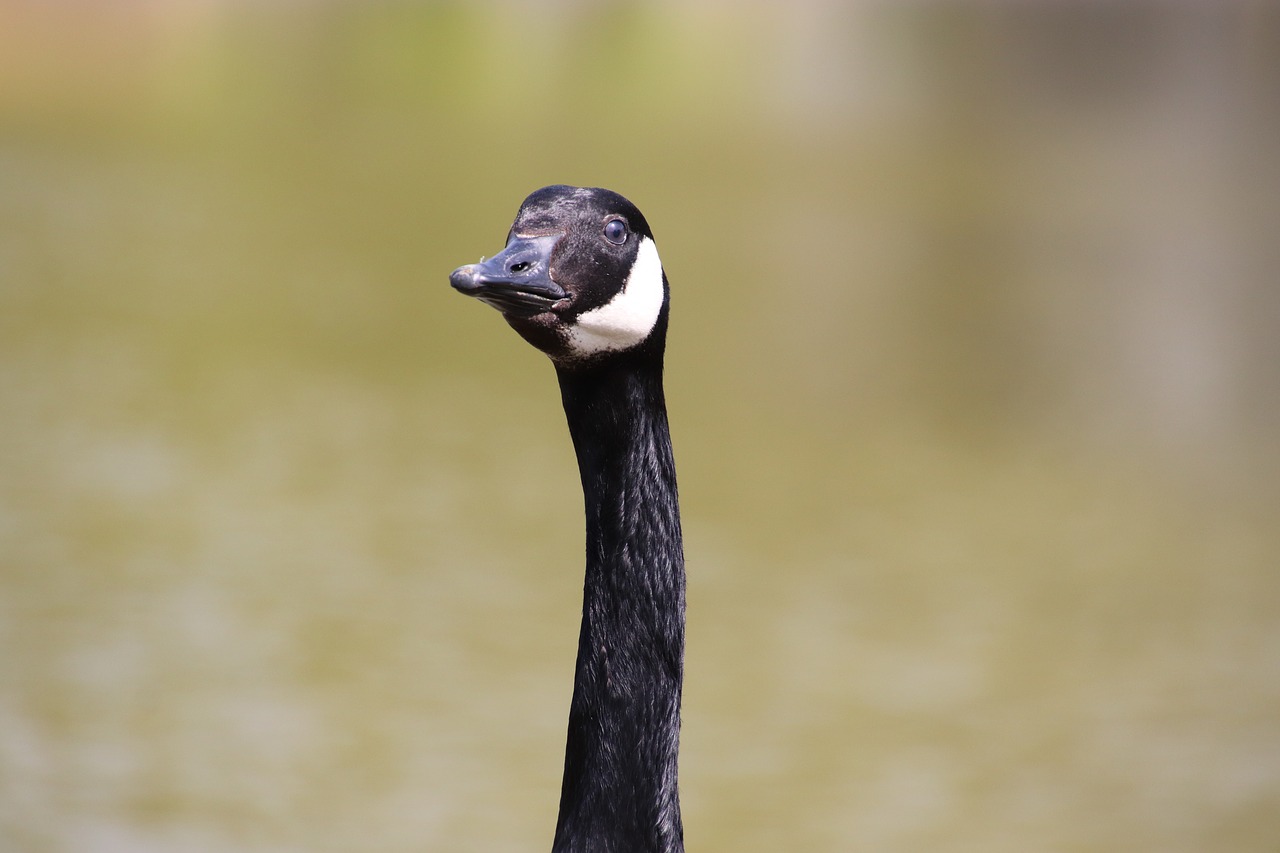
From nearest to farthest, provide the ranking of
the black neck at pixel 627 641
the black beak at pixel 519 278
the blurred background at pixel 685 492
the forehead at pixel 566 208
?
the black beak at pixel 519 278 < the forehead at pixel 566 208 < the black neck at pixel 627 641 < the blurred background at pixel 685 492

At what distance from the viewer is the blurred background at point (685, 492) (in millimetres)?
5320

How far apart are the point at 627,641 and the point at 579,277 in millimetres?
589

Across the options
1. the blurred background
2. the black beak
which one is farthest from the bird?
the blurred background

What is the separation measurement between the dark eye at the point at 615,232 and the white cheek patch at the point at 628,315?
32 millimetres

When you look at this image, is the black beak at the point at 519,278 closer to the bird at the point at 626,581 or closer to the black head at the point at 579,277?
the black head at the point at 579,277

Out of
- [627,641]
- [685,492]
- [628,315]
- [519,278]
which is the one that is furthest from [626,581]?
[685,492]

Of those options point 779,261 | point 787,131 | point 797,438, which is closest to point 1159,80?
point 787,131

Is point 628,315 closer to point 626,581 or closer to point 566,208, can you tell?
point 566,208

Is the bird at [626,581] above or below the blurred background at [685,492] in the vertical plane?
below

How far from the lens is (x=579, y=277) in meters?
2.10

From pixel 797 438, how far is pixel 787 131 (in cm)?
1050

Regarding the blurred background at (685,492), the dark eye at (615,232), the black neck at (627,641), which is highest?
the blurred background at (685,492)

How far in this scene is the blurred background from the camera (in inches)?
209

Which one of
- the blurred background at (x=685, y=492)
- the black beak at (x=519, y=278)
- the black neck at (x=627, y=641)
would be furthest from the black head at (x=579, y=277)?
the blurred background at (x=685, y=492)
